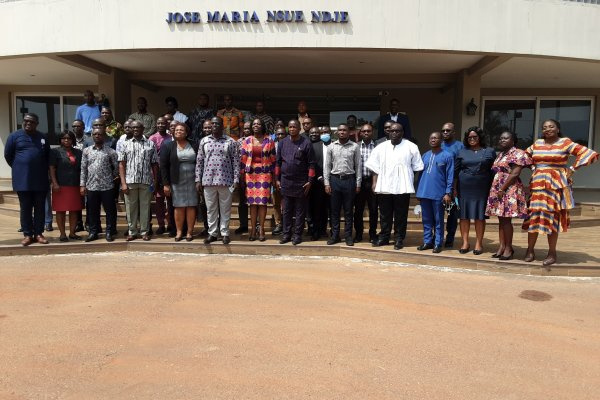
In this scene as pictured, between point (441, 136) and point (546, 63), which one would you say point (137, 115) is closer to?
point (441, 136)

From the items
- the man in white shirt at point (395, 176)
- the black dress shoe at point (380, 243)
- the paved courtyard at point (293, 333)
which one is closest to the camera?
the paved courtyard at point (293, 333)

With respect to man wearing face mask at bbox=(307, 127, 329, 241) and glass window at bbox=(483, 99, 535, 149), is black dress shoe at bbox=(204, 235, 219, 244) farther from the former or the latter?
glass window at bbox=(483, 99, 535, 149)

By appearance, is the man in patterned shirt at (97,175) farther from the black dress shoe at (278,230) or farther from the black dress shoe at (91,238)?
the black dress shoe at (278,230)

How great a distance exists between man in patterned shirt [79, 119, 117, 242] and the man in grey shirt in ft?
10.3

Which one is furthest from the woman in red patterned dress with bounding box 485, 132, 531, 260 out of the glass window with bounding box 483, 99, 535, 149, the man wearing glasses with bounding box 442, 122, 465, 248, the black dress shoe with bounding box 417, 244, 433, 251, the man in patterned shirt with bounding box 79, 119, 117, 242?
the glass window with bounding box 483, 99, 535, 149

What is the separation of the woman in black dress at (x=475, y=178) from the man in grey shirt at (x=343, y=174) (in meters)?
1.41

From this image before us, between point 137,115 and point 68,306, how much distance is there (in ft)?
17.0

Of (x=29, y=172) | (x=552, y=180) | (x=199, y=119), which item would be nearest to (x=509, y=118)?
(x=552, y=180)

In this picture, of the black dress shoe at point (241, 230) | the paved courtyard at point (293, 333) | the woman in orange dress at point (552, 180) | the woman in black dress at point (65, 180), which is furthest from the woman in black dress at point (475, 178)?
the woman in black dress at point (65, 180)

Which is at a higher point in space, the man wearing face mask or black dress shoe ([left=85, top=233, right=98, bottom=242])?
the man wearing face mask

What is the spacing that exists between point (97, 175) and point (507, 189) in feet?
18.5

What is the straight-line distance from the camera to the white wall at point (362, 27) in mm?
7773

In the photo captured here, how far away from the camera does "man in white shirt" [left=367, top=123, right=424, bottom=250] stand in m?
6.33

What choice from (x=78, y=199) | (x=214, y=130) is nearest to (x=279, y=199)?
(x=214, y=130)
